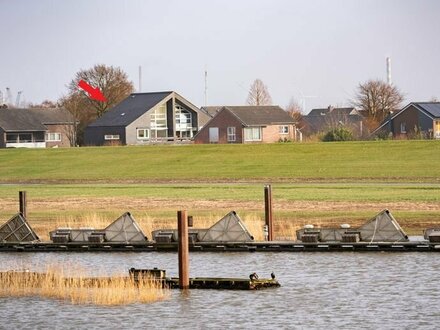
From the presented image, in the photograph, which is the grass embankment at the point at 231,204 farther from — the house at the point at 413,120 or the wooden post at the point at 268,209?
the house at the point at 413,120

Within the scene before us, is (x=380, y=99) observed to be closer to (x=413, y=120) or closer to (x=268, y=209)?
(x=413, y=120)

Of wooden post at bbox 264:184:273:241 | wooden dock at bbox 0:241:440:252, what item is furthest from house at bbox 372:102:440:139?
wooden dock at bbox 0:241:440:252

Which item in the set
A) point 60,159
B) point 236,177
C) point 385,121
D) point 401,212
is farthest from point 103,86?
point 401,212

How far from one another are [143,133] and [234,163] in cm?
5129

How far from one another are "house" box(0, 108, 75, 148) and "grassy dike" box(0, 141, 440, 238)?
1475 inches

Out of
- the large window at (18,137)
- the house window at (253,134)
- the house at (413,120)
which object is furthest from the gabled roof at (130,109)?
the house at (413,120)

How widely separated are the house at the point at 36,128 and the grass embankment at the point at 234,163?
4150 cm

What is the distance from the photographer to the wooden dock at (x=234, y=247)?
149ft

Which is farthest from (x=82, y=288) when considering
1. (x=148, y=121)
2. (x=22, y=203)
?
(x=148, y=121)

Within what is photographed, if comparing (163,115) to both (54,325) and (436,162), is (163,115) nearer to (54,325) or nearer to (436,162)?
(436,162)

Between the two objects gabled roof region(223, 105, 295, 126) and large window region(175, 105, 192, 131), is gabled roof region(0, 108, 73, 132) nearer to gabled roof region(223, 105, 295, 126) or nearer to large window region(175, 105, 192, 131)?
large window region(175, 105, 192, 131)

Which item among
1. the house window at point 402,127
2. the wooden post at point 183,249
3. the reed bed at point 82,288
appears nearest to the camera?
the reed bed at point 82,288

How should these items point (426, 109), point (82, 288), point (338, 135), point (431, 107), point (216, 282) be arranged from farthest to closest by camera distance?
point (431, 107), point (426, 109), point (338, 135), point (82, 288), point (216, 282)

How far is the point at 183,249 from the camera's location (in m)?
37.5
